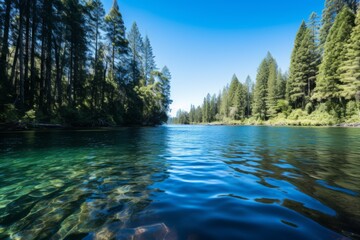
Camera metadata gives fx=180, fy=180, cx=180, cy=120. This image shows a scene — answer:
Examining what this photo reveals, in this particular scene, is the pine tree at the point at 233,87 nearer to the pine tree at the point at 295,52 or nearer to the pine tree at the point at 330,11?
the pine tree at the point at 295,52

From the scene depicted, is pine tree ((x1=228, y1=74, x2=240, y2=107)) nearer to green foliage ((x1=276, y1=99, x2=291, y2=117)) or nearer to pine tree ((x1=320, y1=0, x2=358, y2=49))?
green foliage ((x1=276, y1=99, x2=291, y2=117))

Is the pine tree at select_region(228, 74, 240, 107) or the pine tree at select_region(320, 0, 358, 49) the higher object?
the pine tree at select_region(320, 0, 358, 49)

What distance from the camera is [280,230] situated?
6.54 feet

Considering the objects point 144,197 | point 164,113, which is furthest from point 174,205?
point 164,113

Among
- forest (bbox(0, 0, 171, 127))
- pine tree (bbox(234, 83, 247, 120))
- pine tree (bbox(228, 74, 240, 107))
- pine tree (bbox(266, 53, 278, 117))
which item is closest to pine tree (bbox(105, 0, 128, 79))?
forest (bbox(0, 0, 171, 127))

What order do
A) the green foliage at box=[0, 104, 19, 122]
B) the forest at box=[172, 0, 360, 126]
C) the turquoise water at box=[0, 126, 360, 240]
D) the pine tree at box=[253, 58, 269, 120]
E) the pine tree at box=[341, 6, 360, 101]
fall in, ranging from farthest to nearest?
1. the pine tree at box=[253, 58, 269, 120]
2. the forest at box=[172, 0, 360, 126]
3. the pine tree at box=[341, 6, 360, 101]
4. the green foliage at box=[0, 104, 19, 122]
5. the turquoise water at box=[0, 126, 360, 240]

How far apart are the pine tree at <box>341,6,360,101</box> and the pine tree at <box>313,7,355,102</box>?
57.2 inches

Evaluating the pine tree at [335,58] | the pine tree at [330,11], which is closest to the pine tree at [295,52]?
the pine tree at [330,11]

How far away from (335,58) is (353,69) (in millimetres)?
5408

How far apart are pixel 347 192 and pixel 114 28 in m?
32.7

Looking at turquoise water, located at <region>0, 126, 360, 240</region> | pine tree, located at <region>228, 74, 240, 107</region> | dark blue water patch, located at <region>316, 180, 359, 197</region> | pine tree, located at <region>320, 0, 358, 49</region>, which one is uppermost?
pine tree, located at <region>320, 0, 358, 49</region>

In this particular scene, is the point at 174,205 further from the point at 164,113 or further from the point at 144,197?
the point at 164,113

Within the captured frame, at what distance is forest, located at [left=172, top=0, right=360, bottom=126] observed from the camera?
89.9 feet

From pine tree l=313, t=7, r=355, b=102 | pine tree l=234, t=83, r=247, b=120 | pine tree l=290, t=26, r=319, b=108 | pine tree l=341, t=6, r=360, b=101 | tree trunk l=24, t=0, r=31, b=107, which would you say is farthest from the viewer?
pine tree l=234, t=83, r=247, b=120
